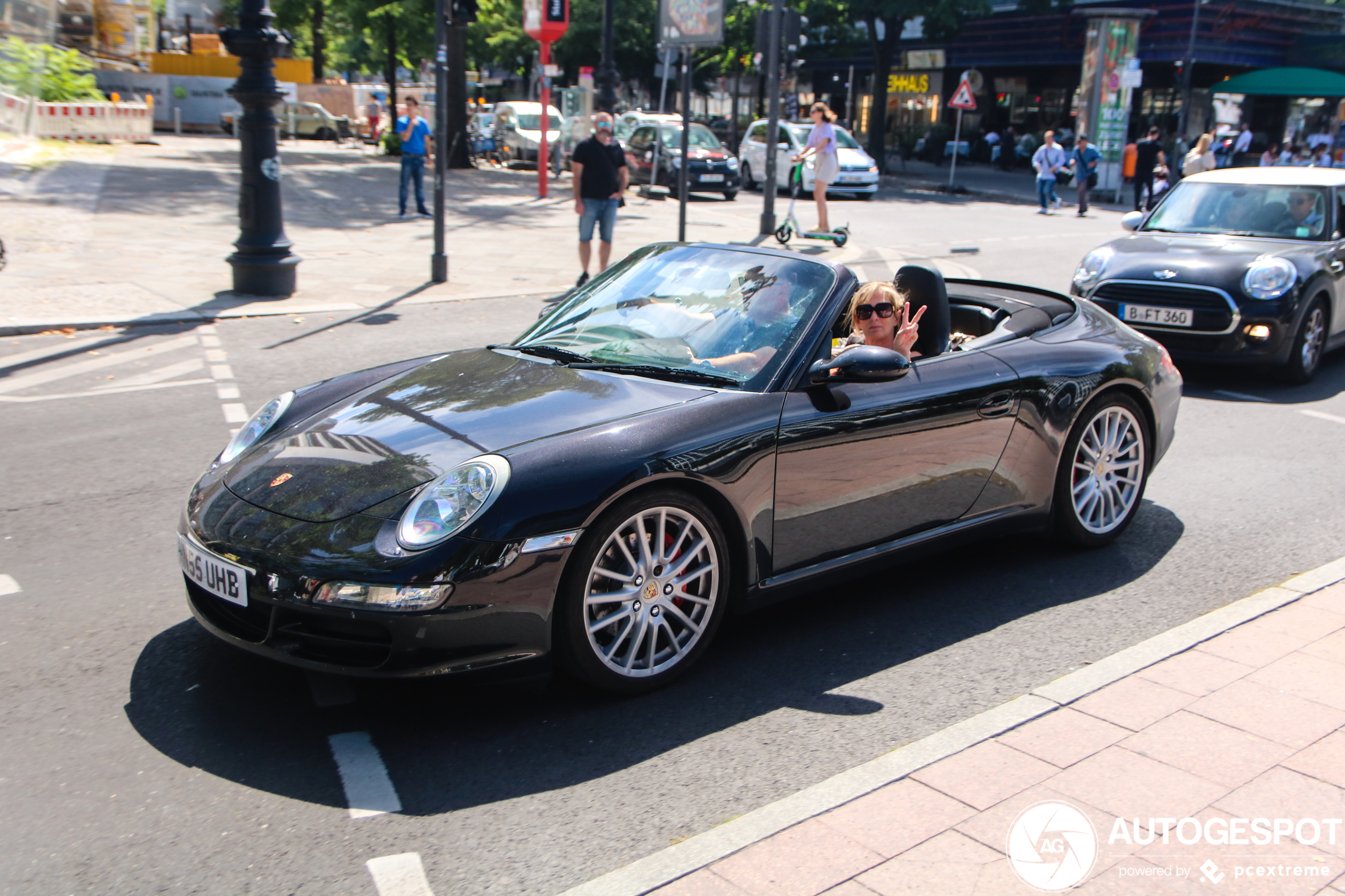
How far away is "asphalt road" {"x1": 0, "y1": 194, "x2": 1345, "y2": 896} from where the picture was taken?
292 centimetres

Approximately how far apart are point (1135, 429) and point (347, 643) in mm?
3615

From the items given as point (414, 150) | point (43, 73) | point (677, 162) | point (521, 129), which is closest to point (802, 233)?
point (414, 150)

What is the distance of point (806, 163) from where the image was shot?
83.6ft

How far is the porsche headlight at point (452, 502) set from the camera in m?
3.32

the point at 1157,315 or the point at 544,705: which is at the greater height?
the point at 1157,315

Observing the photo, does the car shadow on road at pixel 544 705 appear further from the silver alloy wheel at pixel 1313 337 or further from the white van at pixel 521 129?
the white van at pixel 521 129

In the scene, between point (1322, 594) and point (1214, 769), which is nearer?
point (1214, 769)

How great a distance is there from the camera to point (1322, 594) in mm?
4668

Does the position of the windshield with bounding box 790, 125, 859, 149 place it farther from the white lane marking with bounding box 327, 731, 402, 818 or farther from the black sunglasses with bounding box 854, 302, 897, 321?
the white lane marking with bounding box 327, 731, 402, 818

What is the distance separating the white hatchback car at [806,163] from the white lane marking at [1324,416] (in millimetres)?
17926

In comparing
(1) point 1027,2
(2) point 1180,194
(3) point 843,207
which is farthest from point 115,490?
(1) point 1027,2

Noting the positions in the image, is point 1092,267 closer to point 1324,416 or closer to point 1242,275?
point 1242,275

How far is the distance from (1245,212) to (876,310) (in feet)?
21.9

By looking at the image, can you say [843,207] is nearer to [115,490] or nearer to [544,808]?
[115,490]
